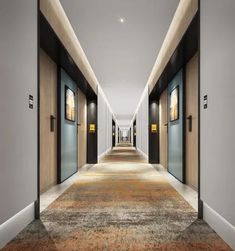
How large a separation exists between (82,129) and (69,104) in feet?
9.15

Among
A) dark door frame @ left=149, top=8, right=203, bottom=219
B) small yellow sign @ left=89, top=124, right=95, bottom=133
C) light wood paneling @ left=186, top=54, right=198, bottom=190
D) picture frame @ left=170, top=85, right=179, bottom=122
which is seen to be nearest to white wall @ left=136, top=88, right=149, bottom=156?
small yellow sign @ left=89, top=124, right=95, bottom=133

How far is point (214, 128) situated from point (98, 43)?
446cm

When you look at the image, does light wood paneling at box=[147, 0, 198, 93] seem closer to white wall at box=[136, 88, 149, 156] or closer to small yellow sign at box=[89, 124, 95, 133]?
small yellow sign at box=[89, 124, 95, 133]

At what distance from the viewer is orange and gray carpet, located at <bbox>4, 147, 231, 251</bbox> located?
2879 mm

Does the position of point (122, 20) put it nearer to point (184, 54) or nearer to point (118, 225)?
point (184, 54)

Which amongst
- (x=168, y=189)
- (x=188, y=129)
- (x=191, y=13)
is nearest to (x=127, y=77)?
(x=188, y=129)

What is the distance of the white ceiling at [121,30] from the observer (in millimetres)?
4992

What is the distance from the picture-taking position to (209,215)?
3.48m

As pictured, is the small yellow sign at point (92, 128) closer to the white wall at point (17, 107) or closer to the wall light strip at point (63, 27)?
the wall light strip at point (63, 27)

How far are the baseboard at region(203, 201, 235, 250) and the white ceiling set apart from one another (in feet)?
11.1

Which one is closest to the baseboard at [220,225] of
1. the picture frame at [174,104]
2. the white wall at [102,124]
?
the picture frame at [174,104]

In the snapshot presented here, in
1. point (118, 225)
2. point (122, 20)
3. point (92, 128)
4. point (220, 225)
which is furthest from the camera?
point (92, 128)

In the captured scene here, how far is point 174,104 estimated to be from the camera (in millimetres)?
7840

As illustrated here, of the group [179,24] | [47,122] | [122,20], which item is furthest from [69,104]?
[179,24]
